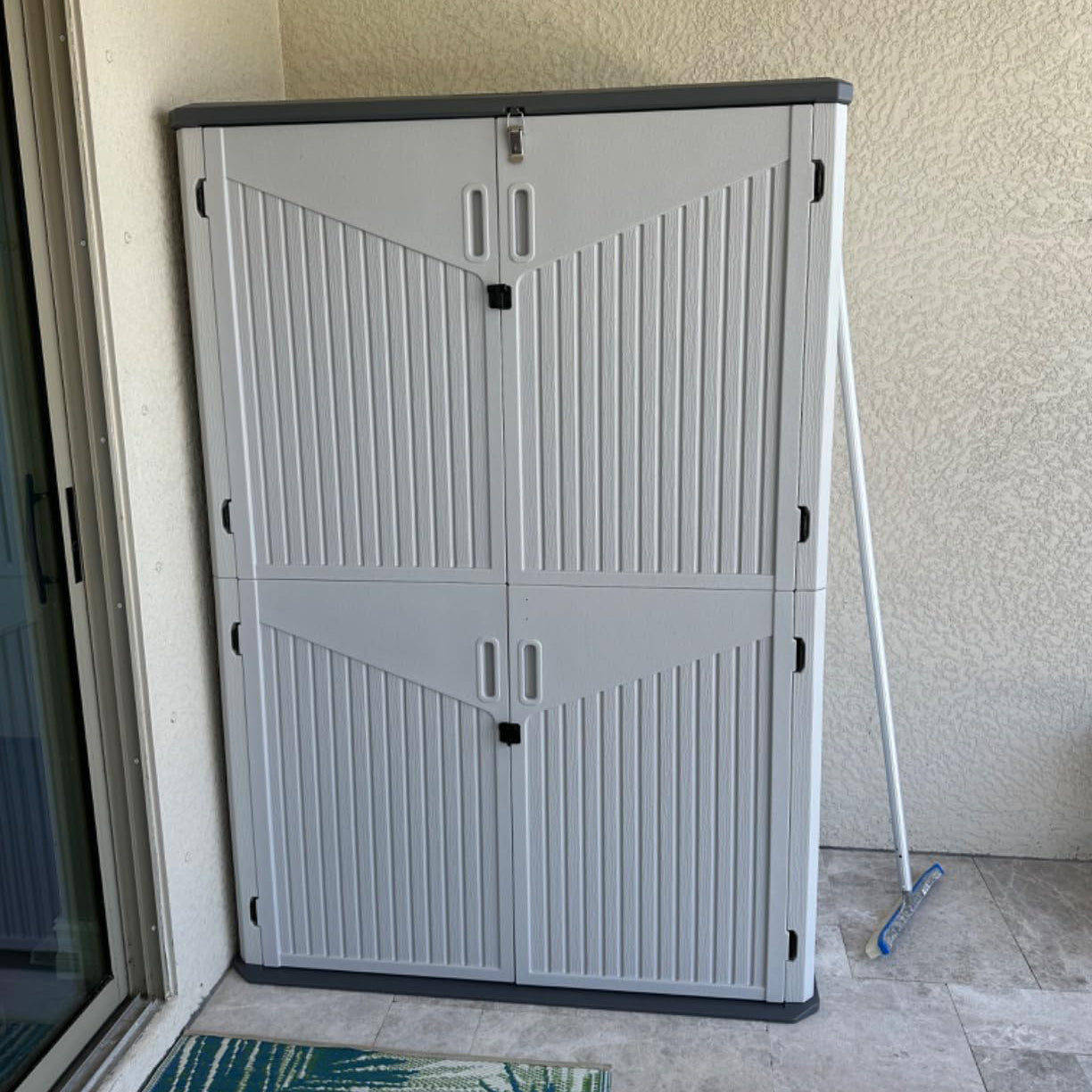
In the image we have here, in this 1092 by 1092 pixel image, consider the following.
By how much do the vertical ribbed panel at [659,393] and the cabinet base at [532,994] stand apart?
953 millimetres

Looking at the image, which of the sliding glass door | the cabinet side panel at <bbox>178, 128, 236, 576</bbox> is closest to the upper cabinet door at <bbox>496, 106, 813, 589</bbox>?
the cabinet side panel at <bbox>178, 128, 236, 576</bbox>

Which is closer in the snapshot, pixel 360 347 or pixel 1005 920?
pixel 360 347

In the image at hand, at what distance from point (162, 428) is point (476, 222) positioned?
2.46 ft

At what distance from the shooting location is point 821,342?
1.97m

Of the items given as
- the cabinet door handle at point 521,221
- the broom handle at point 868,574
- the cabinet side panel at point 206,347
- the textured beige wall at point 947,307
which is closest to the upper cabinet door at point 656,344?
the cabinet door handle at point 521,221

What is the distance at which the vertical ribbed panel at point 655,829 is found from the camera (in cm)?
216

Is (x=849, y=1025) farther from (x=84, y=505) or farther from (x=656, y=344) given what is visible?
(x=84, y=505)

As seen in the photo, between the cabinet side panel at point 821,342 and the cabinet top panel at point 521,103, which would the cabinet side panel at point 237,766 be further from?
the cabinet side panel at point 821,342

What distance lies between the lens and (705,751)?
2180 millimetres

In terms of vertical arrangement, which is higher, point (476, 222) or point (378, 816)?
point (476, 222)

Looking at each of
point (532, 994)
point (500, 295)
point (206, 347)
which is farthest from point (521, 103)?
point (532, 994)

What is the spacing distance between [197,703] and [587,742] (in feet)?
2.78

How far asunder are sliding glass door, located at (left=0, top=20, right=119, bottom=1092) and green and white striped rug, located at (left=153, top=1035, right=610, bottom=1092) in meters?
0.27

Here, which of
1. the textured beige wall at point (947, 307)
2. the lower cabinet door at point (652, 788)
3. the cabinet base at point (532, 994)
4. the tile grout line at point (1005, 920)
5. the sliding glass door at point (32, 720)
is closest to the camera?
the sliding glass door at point (32, 720)
